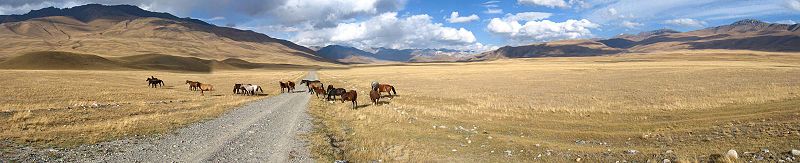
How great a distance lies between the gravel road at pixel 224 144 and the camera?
47.7 feet

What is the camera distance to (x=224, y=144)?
1681cm

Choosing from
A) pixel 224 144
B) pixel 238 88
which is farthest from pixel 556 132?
pixel 238 88

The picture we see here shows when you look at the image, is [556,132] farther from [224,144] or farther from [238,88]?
[238,88]

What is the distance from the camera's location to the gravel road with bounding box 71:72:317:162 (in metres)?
14.5

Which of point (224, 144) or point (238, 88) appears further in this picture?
point (238, 88)

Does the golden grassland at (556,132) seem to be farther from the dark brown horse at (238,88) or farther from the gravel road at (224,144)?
the dark brown horse at (238,88)

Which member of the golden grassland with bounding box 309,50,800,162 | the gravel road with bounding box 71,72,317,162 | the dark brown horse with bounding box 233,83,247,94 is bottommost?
the golden grassland with bounding box 309,50,800,162

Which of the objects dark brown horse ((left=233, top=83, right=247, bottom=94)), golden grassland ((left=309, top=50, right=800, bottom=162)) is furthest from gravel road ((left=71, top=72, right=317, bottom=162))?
dark brown horse ((left=233, top=83, right=247, bottom=94))

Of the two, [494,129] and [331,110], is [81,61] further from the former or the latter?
[494,129]

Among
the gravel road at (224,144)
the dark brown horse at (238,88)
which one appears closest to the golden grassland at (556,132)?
the gravel road at (224,144)

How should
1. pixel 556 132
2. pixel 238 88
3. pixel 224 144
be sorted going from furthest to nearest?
pixel 238 88 < pixel 556 132 < pixel 224 144

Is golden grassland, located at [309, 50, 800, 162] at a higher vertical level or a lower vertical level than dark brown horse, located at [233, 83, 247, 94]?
lower

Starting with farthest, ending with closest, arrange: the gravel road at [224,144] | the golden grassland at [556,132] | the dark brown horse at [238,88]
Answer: the dark brown horse at [238,88], the golden grassland at [556,132], the gravel road at [224,144]

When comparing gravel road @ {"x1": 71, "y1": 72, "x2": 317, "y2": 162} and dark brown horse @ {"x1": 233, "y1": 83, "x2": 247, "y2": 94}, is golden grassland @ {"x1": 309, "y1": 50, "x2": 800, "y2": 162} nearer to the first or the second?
gravel road @ {"x1": 71, "y1": 72, "x2": 317, "y2": 162}
